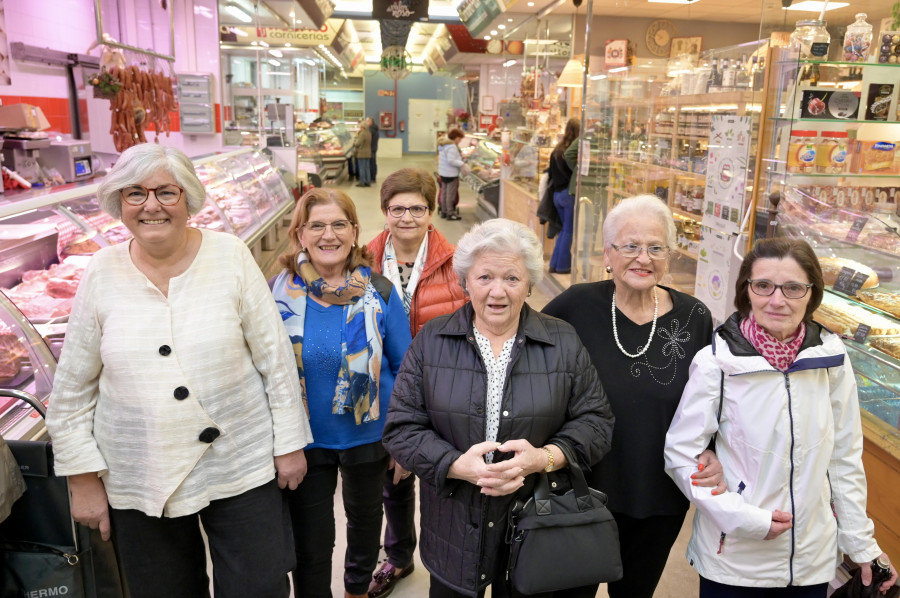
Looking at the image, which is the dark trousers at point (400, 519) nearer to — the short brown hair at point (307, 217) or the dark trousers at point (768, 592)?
the short brown hair at point (307, 217)

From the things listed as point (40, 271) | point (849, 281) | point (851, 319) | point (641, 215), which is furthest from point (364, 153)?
point (641, 215)

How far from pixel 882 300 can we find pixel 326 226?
2.23 meters

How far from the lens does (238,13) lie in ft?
35.4

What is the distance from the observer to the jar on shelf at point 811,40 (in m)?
3.18

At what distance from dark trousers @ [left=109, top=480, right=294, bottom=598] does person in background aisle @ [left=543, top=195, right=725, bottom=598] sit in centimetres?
92

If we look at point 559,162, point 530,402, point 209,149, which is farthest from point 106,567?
point 209,149

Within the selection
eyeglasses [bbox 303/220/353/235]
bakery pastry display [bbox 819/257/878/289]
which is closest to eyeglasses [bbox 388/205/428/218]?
eyeglasses [bbox 303/220/353/235]

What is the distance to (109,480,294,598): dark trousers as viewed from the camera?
1.93 metres

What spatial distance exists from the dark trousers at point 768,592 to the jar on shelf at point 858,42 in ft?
7.80

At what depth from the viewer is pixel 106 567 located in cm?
196

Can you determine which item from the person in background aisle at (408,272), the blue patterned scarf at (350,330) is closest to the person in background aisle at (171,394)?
the blue patterned scarf at (350,330)

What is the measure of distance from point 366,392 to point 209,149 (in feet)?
28.5

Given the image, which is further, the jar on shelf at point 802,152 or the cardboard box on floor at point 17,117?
the cardboard box on floor at point 17,117

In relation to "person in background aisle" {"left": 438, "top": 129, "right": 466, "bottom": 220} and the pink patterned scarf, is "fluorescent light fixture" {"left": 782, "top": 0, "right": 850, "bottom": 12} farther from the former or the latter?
"person in background aisle" {"left": 438, "top": 129, "right": 466, "bottom": 220}
